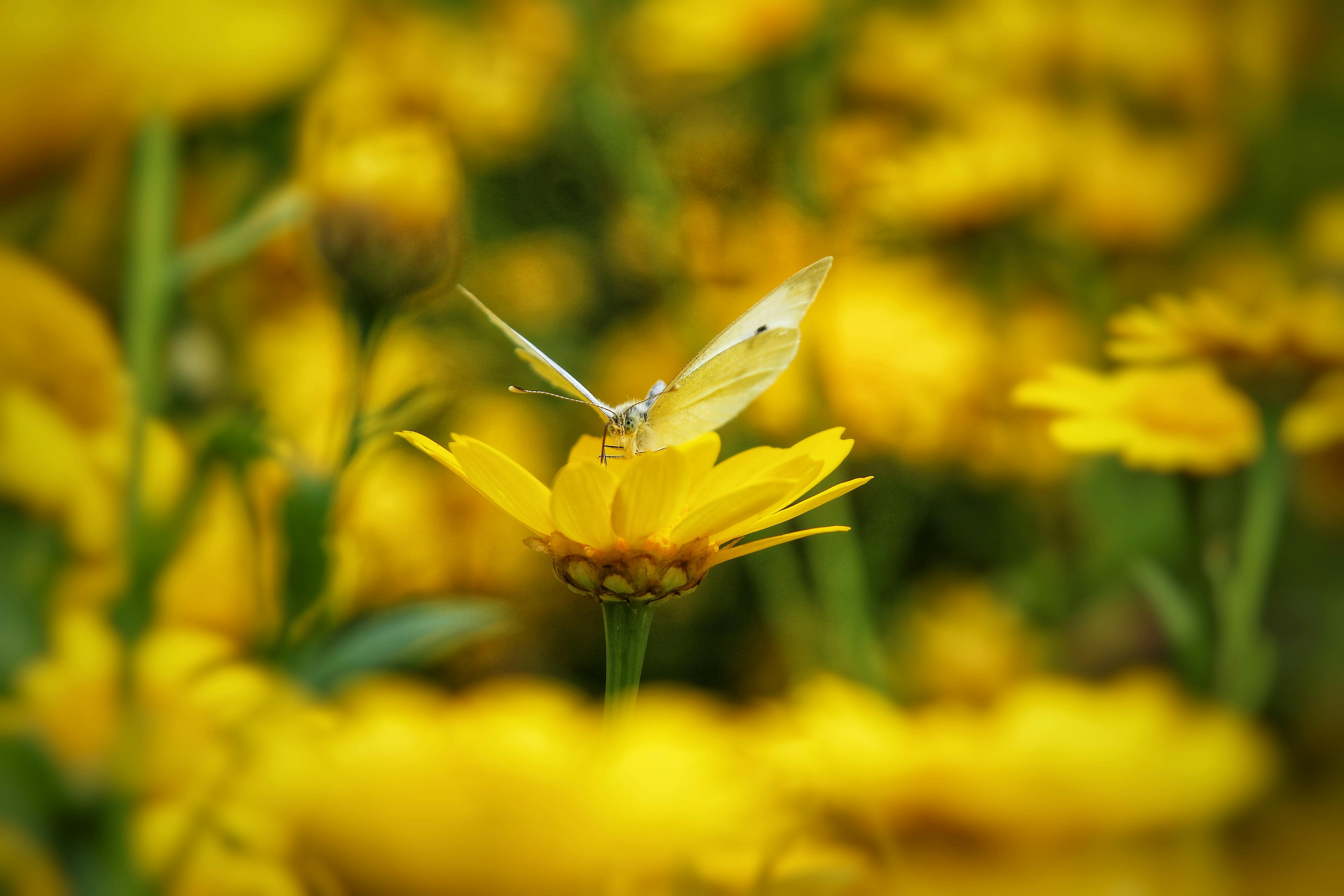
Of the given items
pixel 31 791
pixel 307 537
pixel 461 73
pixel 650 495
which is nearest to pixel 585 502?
pixel 650 495

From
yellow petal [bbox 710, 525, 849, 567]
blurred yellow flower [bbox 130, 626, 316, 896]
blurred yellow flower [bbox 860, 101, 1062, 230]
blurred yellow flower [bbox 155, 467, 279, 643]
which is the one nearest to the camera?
Result: yellow petal [bbox 710, 525, 849, 567]

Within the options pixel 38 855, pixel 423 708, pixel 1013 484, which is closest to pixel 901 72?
pixel 1013 484

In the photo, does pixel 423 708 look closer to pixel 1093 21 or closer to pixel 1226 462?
pixel 1226 462

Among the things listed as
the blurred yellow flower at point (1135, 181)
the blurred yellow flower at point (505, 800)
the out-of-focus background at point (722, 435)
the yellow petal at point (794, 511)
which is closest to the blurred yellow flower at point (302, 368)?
the out-of-focus background at point (722, 435)

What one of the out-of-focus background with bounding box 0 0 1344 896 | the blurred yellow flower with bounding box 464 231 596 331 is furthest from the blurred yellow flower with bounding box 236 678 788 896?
the blurred yellow flower with bounding box 464 231 596 331

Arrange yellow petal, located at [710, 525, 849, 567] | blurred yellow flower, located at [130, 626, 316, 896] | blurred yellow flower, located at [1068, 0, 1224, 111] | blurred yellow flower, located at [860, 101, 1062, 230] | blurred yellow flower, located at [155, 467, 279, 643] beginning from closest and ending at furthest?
yellow petal, located at [710, 525, 849, 567]
blurred yellow flower, located at [130, 626, 316, 896]
blurred yellow flower, located at [155, 467, 279, 643]
blurred yellow flower, located at [860, 101, 1062, 230]
blurred yellow flower, located at [1068, 0, 1224, 111]

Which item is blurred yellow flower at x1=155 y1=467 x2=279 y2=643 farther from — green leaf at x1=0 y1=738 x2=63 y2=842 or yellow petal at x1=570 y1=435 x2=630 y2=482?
yellow petal at x1=570 y1=435 x2=630 y2=482

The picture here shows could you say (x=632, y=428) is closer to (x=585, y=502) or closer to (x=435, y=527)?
(x=585, y=502)
